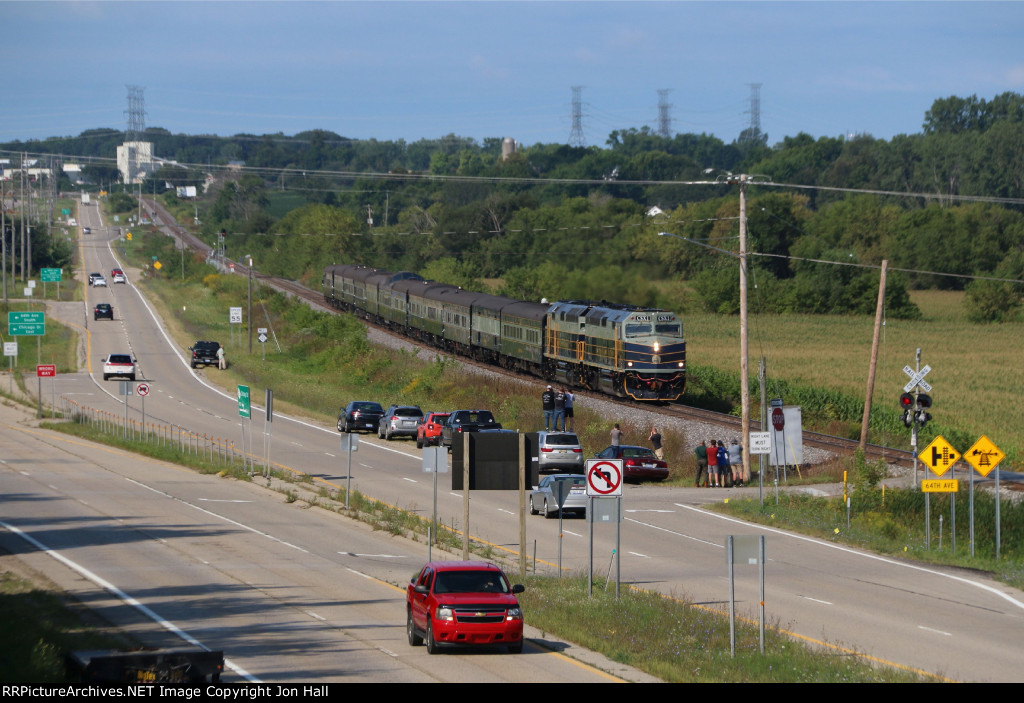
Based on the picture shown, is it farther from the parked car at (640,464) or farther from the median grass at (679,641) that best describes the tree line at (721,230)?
the median grass at (679,641)

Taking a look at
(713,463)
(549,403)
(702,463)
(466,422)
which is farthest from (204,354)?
(713,463)

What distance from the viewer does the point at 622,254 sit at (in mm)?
61344

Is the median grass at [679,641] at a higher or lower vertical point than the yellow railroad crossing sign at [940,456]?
lower

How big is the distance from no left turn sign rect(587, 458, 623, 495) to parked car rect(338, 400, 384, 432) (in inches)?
1187

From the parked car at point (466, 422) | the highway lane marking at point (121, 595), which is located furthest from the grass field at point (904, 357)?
the highway lane marking at point (121, 595)

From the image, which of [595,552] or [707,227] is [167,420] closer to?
[595,552]

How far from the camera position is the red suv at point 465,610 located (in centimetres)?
1712

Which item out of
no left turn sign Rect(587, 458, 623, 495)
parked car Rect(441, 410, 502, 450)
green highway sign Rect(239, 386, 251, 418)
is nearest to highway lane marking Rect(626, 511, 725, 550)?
no left turn sign Rect(587, 458, 623, 495)

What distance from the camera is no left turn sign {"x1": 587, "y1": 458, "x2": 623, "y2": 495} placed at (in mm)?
22891

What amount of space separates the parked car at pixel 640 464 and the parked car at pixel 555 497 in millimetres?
5241

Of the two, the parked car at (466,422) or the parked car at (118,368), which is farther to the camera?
the parked car at (118,368)

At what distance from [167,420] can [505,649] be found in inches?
1649

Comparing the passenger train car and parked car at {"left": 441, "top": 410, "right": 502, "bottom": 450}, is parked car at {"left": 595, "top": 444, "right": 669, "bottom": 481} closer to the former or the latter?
parked car at {"left": 441, "top": 410, "right": 502, "bottom": 450}

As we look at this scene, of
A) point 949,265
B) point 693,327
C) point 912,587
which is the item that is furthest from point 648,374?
point 949,265
